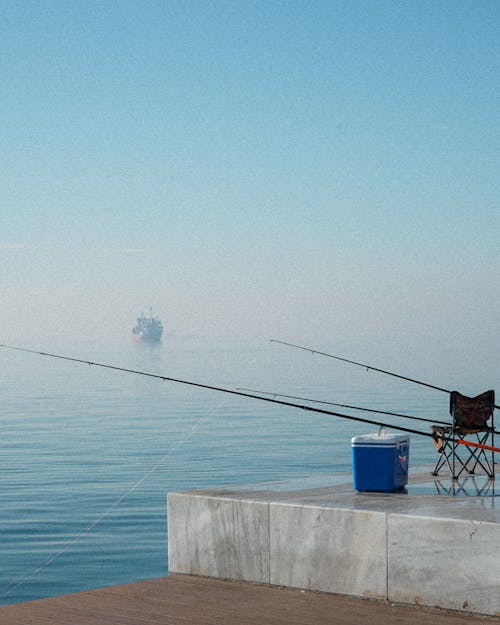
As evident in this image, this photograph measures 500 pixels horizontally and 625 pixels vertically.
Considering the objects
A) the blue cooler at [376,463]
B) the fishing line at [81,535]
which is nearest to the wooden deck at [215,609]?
the blue cooler at [376,463]

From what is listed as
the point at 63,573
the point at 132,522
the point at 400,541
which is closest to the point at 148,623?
the point at 400,541

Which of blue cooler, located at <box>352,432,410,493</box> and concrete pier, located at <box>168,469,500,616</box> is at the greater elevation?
blue cooler, located at <box>352,432,410,493</box>

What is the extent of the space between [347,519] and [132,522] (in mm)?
12972

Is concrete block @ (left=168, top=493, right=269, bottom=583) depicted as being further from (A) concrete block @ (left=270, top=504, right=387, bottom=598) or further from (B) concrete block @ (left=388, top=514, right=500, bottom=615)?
(B) concrete block @ (left=388, top=514, right=500, bottom=615)

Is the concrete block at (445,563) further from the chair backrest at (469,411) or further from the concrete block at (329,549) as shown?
the chair backrest at (469,411)

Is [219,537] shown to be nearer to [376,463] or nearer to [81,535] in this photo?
[376,463]

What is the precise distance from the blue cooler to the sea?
83 cm

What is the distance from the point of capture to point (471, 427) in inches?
416

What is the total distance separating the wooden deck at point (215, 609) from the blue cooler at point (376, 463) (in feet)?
4.56

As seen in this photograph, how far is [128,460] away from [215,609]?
24173 millimetres

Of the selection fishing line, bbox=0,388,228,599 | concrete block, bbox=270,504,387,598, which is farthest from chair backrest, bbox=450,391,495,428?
fishing line, bbox=0,388,228,599

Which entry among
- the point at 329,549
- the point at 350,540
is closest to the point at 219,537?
the point at 329,549

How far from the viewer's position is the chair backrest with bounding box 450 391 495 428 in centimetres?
1058

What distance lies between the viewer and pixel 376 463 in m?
9.70
